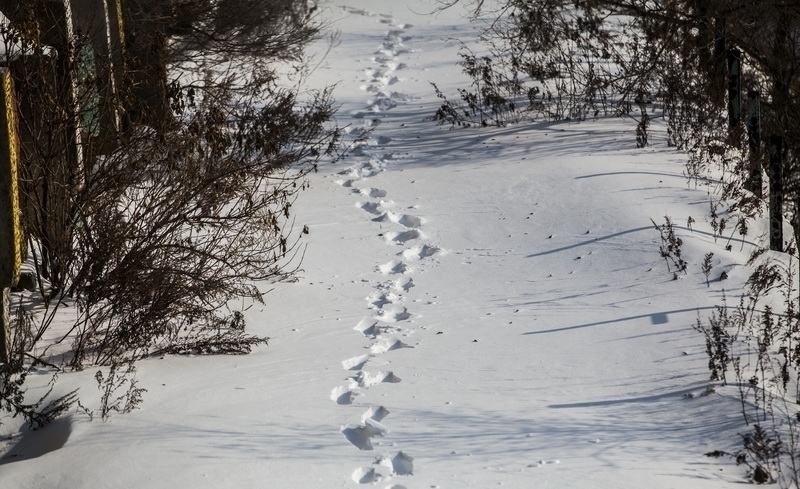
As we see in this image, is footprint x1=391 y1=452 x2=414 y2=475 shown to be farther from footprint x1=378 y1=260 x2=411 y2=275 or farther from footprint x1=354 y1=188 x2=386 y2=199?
footprint x1=354 y1=188 x2=386 y2=199

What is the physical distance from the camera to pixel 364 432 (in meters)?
4.26

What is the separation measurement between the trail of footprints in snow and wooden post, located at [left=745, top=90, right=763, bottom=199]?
102 inches

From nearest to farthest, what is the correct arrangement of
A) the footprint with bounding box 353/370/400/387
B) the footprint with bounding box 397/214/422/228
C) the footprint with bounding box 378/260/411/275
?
1. the footprint with bounding box 353/370/400/387
2. the footprint with bounding box 378/260/411/275
3. the footprint with bounding box 397/214/422/228

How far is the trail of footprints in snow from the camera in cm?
411

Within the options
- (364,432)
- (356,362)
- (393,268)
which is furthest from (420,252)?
(364,432)

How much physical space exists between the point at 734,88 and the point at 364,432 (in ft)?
19.4

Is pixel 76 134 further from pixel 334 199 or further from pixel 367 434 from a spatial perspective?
pixel 334 199

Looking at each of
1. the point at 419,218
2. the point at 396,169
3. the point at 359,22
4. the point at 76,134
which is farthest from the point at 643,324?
the point at 359,22

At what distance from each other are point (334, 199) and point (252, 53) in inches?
163

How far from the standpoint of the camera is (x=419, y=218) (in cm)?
795

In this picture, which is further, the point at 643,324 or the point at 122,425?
the point at 643,324

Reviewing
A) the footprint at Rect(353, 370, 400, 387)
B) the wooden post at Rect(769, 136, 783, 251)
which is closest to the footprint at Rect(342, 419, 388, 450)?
the footprint at Rect(353, 370, 400, 387)

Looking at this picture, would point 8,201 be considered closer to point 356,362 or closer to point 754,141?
point 356,362

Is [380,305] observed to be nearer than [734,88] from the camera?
Yes
